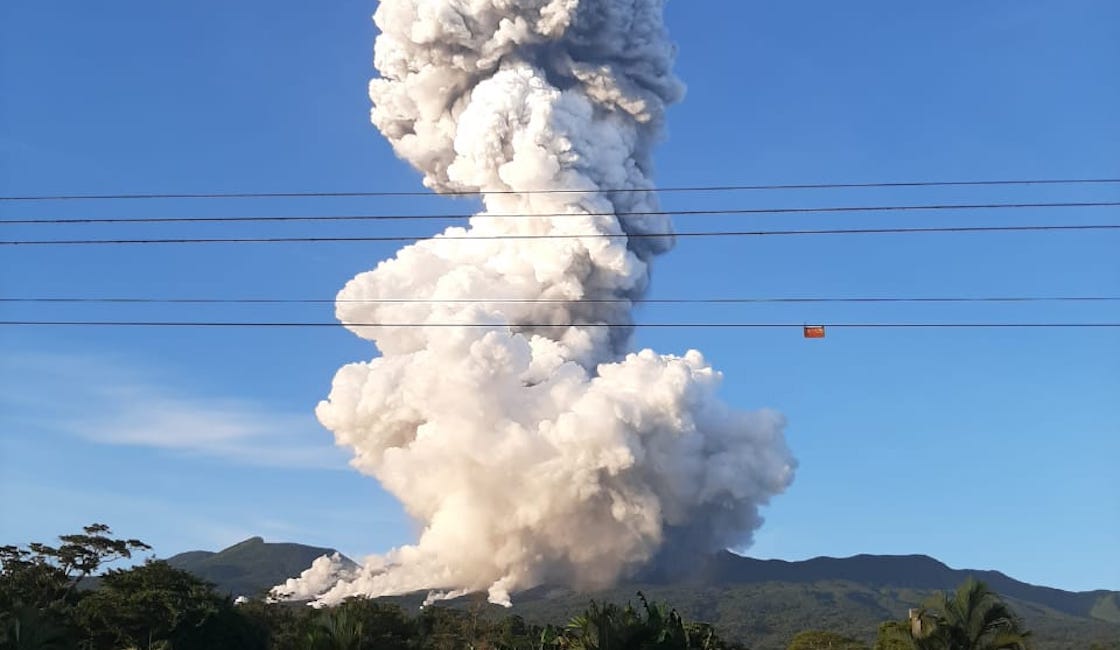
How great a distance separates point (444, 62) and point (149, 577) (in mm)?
68664

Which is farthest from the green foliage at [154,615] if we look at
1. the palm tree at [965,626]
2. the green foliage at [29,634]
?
the palm tree at [965,626]

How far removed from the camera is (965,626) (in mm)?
28906

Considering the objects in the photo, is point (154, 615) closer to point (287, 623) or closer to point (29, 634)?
point (29, 634)

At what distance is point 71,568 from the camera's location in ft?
224

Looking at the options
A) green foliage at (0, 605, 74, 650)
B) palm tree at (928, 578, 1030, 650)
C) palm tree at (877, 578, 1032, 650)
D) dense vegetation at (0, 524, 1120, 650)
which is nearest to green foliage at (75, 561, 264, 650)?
dense vegetation at (0, 524, 1120, 650)

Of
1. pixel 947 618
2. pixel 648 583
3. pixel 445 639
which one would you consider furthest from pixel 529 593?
pixel 947 618

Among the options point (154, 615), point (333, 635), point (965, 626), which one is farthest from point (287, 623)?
point (965, 626)

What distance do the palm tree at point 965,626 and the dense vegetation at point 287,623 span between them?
0.08ft

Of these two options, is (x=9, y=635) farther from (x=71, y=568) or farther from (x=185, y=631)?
(x=71, y=568)

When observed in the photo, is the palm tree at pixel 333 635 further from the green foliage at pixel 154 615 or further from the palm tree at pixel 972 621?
the green foliage at pixel 154 615

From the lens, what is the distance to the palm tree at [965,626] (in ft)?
93.8

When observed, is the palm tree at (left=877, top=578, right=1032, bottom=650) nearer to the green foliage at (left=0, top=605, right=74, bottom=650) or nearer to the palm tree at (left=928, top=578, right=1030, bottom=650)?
the palm tree at (left=928, top=578, right=1030, bottom=650)

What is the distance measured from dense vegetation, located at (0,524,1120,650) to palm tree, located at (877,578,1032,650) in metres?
0.03

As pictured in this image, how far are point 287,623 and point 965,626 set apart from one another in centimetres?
5558
